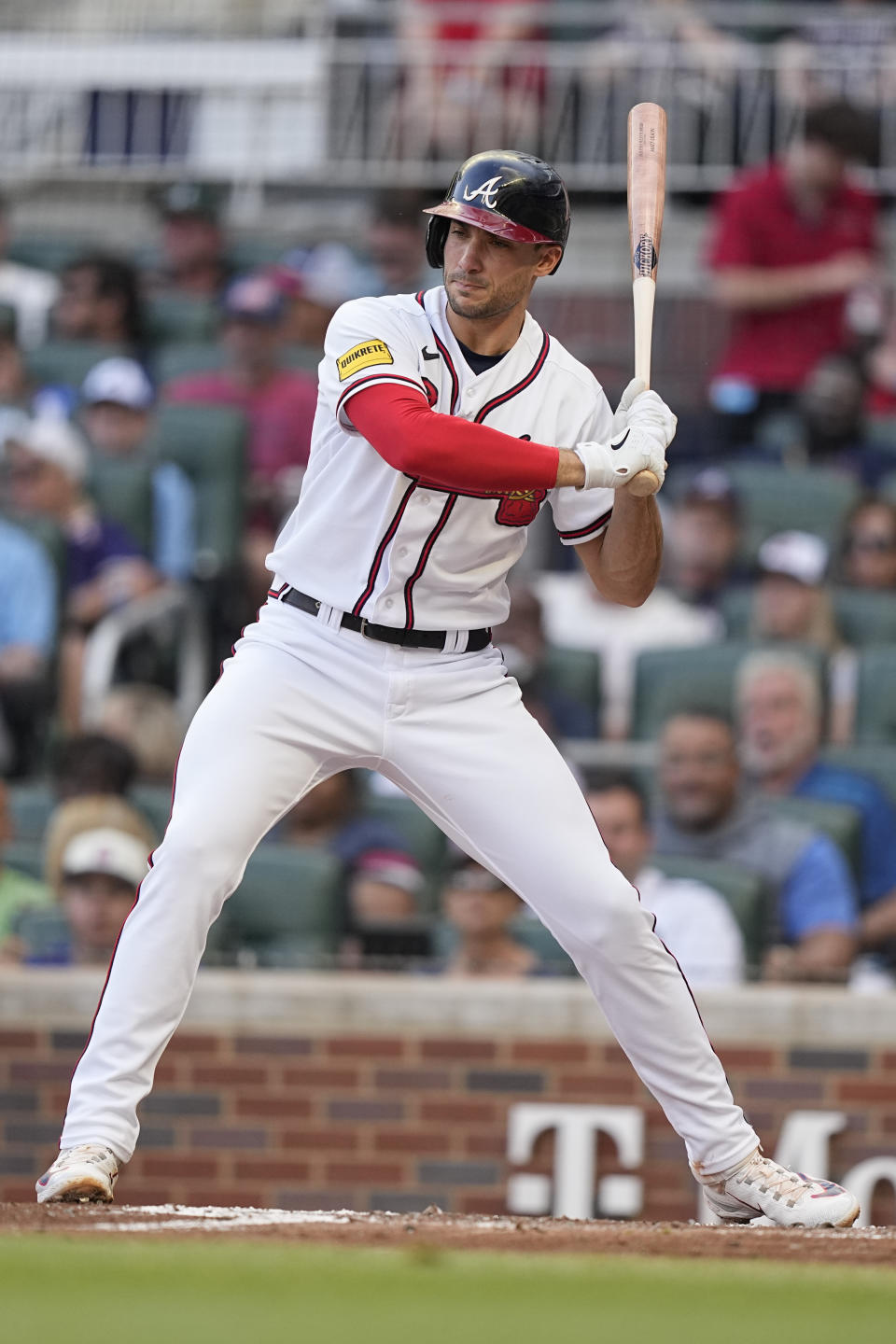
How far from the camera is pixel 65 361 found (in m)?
8.21

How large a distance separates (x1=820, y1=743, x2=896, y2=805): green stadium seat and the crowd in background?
0.04 ft

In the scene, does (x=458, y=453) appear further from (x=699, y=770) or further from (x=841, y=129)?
(x=841, y=129)

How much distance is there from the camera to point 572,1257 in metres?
3.08

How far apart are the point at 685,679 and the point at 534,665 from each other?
18.0 inches

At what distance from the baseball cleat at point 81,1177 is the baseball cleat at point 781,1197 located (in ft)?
3.58

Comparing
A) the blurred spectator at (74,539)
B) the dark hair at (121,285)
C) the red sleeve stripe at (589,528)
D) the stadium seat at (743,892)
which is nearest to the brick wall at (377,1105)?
the stadium seat at (743,892)

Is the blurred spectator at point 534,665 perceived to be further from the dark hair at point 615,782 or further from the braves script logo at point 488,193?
the braves script logo at point 488,193

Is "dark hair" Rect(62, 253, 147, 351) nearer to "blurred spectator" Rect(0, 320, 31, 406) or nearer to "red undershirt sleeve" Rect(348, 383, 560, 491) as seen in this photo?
"blurred spectator" Rect(0, 320, 31, 406)

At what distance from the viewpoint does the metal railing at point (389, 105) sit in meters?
8.83

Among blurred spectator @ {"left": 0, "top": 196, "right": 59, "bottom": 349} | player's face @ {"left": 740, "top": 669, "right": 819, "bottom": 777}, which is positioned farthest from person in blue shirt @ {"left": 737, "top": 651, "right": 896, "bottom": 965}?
blurred spectator @ {"left": 0, "top": 196, "right": 59, "bottom": 349}

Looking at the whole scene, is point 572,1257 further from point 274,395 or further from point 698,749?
point 274,395

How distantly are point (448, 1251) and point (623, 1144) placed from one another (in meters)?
2.25

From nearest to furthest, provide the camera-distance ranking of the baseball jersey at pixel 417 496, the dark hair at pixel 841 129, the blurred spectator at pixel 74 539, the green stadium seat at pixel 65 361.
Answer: the baseball jersey at pixel 417 496, the blurred spectator at pixel 74 539, the dark hair at pixel 841 129, the green stadium seat at pixel 65 361

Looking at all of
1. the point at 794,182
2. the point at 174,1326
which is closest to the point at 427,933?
the point at 174,1326
